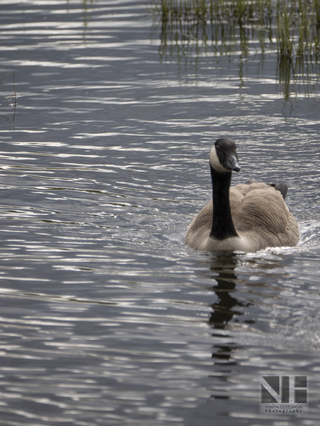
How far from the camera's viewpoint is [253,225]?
8.02 metres

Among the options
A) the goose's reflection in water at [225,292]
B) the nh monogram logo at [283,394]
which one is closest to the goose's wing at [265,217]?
the goose's reflection in water at [225,292]

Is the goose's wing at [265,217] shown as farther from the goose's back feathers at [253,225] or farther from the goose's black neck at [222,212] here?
the goose's black neck at [222,212]

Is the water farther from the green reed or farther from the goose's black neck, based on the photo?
the green reed

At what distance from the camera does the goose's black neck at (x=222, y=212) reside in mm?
7656

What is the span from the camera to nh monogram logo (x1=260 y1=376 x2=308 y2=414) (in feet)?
15.5

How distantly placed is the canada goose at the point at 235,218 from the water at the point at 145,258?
177 millimetres

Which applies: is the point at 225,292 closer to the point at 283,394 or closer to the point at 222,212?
the point at 222,212

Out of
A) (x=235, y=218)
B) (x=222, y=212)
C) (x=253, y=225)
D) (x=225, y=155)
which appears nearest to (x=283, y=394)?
(x=222, y=212)

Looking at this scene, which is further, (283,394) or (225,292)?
(225,292)

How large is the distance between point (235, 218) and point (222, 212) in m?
0.53

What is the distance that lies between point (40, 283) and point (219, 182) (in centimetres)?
234

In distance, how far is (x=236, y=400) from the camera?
4773 mm

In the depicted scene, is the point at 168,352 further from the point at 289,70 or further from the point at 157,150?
the point at 289,70

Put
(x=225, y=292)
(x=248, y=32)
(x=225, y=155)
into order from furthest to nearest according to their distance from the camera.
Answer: (x=248, y=32) → (x=225, y=155) → (x=225, y=292)
